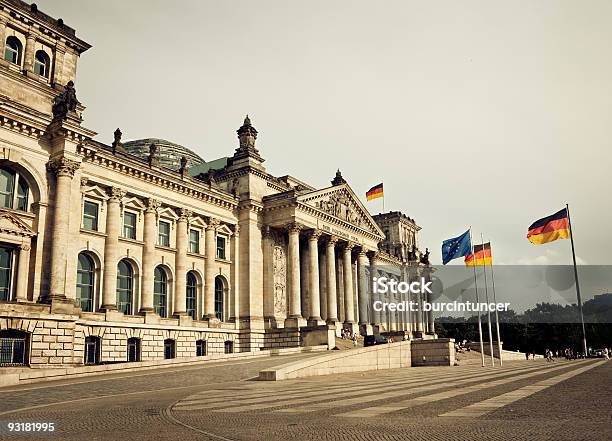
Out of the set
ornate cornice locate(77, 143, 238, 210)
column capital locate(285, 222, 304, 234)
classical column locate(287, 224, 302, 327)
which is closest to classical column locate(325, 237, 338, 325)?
classical column locate(287, 224, 302, 327)

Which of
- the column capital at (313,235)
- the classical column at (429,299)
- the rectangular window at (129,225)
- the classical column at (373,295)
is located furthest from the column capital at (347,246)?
the classical column at (429,299)

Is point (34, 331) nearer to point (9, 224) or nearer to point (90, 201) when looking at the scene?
point (9, 224)

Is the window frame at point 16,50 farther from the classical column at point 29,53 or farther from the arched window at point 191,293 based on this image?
the arched window at point 191,293

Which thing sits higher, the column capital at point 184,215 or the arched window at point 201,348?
the column capital at point 184,215

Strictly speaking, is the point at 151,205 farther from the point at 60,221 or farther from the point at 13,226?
the point at 13,226

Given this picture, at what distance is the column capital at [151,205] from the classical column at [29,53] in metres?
13.2

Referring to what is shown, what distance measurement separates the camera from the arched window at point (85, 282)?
4062 centimetres

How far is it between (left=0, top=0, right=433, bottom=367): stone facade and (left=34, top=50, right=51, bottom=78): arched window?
9 centimetres

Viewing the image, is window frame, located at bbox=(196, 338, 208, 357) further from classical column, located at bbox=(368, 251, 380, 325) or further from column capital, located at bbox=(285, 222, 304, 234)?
classical column, located at bbox=(368, 251, 380, 325)

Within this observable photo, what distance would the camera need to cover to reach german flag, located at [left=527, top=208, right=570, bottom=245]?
1693 inches

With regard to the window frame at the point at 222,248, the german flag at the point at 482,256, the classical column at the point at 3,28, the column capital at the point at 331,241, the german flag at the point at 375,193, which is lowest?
the german flag at the point at 482,256

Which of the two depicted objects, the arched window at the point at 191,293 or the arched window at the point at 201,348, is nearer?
the arched window at the point at 201,348

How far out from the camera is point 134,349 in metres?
43.1

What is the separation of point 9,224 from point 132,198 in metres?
12.2
